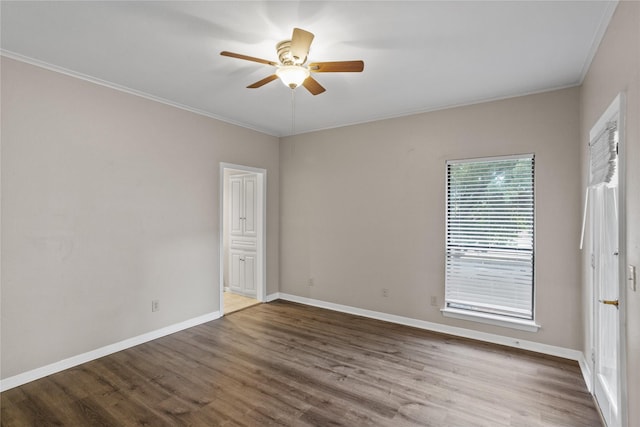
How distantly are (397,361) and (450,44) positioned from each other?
9.40 feet

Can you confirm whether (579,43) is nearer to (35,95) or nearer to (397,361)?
(397,361)

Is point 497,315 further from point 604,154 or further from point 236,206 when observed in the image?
point 236,206

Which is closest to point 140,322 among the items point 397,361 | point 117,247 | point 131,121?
point 117,247

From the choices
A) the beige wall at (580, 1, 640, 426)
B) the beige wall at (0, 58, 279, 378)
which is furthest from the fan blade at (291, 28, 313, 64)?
the beige wall at (0, 58, 279, 378)

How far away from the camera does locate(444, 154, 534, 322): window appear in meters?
3.40

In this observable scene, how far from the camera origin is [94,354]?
3.12 meters

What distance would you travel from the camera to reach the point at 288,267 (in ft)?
17.3

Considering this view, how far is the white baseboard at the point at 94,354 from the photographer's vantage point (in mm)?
2637

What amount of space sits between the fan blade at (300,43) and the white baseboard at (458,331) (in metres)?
3.38

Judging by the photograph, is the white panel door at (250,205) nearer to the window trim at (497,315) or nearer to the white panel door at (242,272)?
the white panel door at (242,272)

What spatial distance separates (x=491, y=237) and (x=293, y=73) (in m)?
2.82

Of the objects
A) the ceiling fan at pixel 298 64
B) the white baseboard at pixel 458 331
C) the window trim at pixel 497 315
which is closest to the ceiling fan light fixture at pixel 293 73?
the ceiling fan at pixel 298 64

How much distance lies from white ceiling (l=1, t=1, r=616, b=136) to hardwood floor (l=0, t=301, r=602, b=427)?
109 inches

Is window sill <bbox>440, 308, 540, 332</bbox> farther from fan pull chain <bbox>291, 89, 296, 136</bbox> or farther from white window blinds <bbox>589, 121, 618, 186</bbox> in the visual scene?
fan pull chain <bbox>291, 89, 296, 136</bbox>
